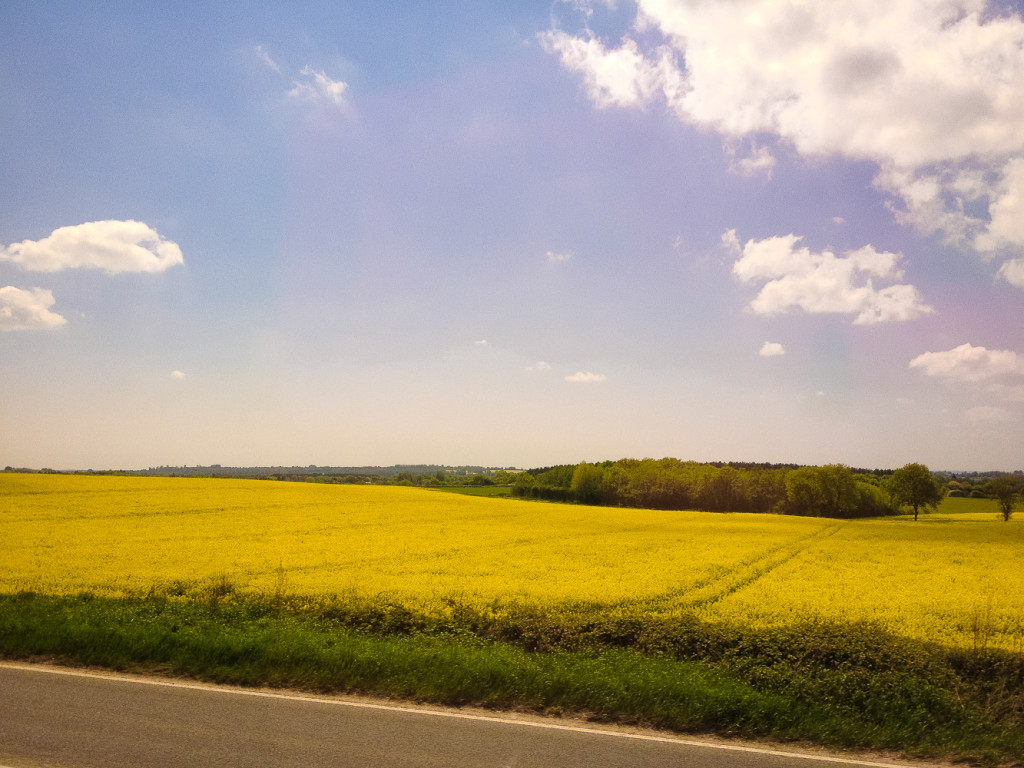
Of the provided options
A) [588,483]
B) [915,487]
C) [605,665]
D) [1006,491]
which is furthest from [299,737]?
[588,483]

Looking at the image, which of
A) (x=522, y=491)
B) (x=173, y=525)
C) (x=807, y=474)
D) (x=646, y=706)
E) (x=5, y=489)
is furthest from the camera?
(x=522, y=491)

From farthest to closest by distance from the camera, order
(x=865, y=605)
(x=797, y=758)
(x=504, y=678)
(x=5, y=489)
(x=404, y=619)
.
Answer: (x=5, y=489) → (x=865, y=605) → (x=404, y=619) → (x=504, y=678) → (x=797, y=758)

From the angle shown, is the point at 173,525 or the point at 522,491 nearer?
the point at 173,525

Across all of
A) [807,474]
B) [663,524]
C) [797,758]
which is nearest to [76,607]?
[797,758]

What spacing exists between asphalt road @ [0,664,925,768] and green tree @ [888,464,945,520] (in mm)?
88495

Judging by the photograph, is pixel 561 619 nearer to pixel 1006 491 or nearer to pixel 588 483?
pixel 1006 491

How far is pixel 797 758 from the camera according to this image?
23.0ft

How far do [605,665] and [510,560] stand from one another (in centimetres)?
1471

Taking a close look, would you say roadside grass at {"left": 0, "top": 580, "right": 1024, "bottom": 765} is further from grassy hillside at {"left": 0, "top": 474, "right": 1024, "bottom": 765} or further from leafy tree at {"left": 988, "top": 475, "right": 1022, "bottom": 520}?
leafy tree at {"left": 988, "top": 475, "right": 1022, "bottom": 520}

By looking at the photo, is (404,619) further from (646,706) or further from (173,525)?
(173,525)

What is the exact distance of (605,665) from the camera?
9.73 meters

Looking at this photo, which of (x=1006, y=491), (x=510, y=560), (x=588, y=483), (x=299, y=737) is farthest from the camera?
(x=588, y=483)

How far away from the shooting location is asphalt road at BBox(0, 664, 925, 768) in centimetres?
661

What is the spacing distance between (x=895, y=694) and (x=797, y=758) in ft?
8.33
